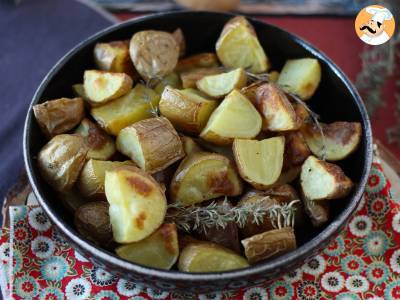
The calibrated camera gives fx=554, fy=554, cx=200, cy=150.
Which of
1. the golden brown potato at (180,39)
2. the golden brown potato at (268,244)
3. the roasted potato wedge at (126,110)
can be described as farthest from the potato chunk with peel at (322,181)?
the golden brown potato at (180,39)

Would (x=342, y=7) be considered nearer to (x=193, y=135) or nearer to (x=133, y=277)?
(x=193, y=135)

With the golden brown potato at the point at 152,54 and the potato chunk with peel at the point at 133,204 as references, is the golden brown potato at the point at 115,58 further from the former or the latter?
the potato chunk with peel at the point at 133,204

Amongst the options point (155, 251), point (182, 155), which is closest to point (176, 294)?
point (155, 251)

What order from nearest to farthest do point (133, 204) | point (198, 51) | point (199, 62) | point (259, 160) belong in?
point (133, 204), point (259, 160), point (199, 62), point (198, 51)

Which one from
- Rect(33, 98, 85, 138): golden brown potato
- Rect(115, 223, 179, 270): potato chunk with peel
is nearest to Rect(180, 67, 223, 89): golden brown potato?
Rect(33, 98, 85, 138): golden brown potato

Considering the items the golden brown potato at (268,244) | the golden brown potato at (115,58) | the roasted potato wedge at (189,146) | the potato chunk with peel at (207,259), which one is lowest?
the potato chunk with peel at (207,259)

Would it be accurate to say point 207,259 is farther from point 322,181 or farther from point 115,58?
point 115,58

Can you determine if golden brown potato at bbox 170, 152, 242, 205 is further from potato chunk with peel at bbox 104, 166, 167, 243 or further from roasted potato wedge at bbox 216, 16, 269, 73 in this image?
roasted potato wedge at bbox 216, 16, 269, 73
